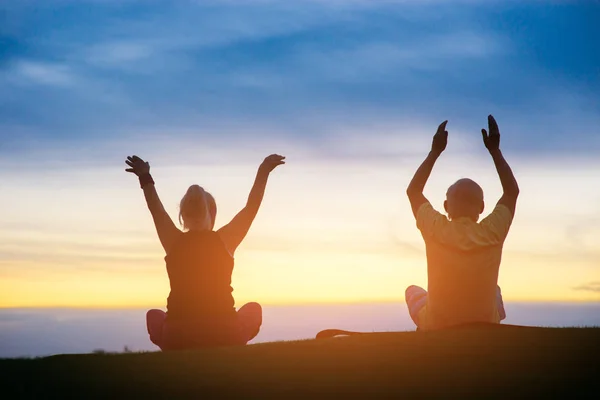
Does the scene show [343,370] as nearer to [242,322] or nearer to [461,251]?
[461,251]

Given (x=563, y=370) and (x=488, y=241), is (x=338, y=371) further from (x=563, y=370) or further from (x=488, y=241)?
(x=488, y=241)

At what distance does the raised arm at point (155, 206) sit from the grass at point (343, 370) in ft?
5.73

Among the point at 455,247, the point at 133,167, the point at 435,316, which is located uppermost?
the point at 133,167

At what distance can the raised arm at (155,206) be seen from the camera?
324 inches

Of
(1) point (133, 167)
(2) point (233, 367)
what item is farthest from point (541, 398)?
(1) point (133, 167)

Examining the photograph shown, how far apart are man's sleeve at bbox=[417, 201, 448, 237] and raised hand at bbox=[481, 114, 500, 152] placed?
1.01 metres

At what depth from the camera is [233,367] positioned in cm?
595

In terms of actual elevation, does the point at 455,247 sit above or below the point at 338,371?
above

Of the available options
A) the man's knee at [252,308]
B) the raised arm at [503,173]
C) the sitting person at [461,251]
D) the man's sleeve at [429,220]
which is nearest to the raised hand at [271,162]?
the man's knee at [252,308]

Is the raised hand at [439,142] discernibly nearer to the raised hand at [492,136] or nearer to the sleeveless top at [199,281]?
the raised hand at [492,136]

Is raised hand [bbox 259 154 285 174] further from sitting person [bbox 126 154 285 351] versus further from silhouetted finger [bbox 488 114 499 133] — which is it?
silhouetted finger [bbox 488 114 499 133]

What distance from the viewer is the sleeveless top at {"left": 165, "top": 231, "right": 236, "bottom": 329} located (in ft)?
26.1

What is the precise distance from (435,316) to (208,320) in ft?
6.88

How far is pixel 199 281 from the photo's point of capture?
796 centimetres
